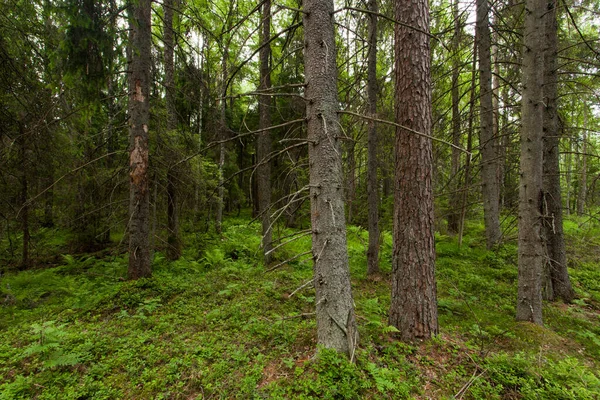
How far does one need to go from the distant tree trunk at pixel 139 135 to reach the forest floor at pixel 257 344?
2.68 feet

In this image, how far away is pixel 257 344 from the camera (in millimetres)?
3604

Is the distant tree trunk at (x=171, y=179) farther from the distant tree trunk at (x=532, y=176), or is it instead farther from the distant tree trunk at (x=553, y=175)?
the distant tree trunk at (x=553, y=175)

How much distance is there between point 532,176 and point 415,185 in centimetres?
245

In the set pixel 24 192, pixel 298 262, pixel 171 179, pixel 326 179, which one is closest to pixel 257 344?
pixel 326 179

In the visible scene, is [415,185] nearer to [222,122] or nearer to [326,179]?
[326,179]

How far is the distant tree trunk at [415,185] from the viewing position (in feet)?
11.4

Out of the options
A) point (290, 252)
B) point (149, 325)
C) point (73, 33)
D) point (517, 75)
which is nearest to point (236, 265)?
point (290, 252)

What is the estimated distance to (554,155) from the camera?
5961mm

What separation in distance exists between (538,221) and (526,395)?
8.66 ft

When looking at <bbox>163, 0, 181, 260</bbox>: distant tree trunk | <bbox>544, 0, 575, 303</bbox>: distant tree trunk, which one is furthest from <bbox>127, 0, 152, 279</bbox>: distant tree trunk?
<bbox>544, 0, 575, 303</bbox>: distant tree trunk

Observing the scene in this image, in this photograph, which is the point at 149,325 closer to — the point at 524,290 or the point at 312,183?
the point at 312,183

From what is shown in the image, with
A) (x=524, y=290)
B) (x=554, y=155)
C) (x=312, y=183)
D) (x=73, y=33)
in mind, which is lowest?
(x=524, y=290)

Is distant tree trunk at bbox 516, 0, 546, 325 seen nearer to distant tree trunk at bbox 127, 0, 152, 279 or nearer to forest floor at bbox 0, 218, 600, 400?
forest floor at bbox 0, 218, 600, 400

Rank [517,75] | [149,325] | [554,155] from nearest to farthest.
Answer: [149,325] → [554,155] → [517,75]
